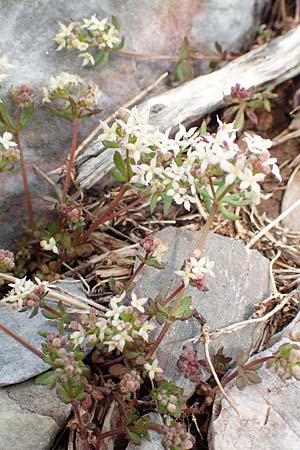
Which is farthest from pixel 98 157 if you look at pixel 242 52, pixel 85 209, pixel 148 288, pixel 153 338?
pixel 242 52

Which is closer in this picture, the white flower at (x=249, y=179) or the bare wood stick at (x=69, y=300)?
the white flower at (x=249, y=179)

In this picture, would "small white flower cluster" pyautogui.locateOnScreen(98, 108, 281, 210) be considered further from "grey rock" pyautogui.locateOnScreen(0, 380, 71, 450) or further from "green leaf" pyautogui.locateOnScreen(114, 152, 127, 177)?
"grey rock" pyautogui.locateOnScreen(0, 380, 71, 450)

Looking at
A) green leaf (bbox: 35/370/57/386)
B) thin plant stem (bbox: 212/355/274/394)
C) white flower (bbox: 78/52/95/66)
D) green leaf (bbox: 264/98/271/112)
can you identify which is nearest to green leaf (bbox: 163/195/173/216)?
thin plant stem (bbox: 212/355/274/394)

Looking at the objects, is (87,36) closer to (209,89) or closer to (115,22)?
(115,22)

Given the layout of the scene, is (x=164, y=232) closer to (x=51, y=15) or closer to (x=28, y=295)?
(x=28, y=295)

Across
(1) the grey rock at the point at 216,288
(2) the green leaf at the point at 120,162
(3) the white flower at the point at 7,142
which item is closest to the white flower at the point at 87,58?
(3) the white flower at the point at 7,142

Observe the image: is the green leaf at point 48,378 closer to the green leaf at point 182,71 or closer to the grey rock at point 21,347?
the grey rock at point 21,347
